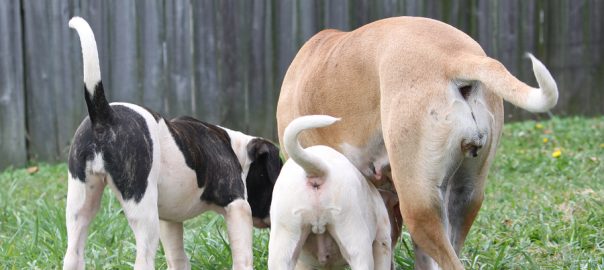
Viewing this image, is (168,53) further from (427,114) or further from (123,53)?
(427,114)

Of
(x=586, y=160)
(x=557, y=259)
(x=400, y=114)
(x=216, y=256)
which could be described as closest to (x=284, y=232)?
(x=400, y=114)

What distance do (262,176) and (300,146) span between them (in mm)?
1179

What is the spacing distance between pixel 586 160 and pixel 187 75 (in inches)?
161

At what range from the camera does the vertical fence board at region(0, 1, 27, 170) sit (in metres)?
9.92

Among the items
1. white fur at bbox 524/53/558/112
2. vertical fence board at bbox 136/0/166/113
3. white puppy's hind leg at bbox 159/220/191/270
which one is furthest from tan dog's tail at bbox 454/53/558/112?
vertical fence board at bbox 136/0/166/113

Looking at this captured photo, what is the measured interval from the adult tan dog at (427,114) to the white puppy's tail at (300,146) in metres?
0.33

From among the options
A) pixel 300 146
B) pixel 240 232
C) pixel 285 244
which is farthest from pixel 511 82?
pixel 240 232

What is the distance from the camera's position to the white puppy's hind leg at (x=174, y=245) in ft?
17.0

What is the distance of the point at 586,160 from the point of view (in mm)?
8477

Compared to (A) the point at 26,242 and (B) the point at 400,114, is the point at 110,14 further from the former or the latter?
(B) the point at 400,114

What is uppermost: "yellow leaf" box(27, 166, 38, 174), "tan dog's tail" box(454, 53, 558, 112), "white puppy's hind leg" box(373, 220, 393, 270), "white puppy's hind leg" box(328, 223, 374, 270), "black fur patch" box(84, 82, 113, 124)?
"tan dog's tail" box(454, 53, 558, 112)

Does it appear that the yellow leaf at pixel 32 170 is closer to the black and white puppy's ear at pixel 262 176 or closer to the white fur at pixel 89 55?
the black and white puppy's ear at pixel 262 176

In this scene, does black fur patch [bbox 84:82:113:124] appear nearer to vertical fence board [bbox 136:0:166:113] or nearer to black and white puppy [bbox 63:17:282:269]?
black and white puppy [bbox 63:17:282:269]

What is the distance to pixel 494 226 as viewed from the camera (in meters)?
6.22
